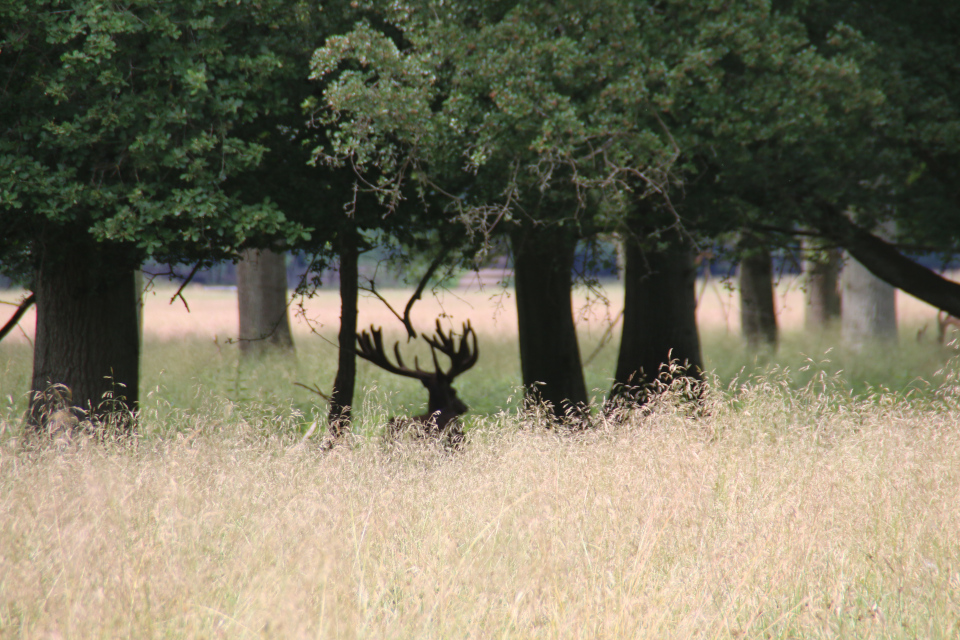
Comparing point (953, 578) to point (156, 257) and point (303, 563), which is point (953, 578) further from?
point (156, 257)

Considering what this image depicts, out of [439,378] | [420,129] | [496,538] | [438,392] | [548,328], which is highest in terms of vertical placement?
[420,129]

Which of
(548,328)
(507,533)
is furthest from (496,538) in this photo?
(548,328)

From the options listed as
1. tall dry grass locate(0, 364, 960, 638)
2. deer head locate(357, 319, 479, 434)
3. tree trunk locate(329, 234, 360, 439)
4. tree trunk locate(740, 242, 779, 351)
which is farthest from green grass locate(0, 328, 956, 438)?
tall dry grass locate(0, 364, 960, 638)

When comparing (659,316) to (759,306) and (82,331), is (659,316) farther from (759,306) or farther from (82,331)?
(759,306)

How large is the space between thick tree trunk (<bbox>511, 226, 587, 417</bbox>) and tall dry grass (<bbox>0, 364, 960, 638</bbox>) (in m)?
3.52

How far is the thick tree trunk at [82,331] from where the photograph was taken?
7512 millimetres

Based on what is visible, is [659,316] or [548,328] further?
[659,316]

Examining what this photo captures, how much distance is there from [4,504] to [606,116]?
514cm

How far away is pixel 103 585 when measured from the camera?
3309 mm

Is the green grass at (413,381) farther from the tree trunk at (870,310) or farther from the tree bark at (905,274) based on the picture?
the tree bark at (905,274)

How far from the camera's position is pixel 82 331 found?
7633 millimetres

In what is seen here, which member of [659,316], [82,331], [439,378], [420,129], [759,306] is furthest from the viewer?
[759,306]

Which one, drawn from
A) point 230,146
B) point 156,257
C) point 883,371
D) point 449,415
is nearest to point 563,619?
point 449,415

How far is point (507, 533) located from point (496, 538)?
75 millimetres
